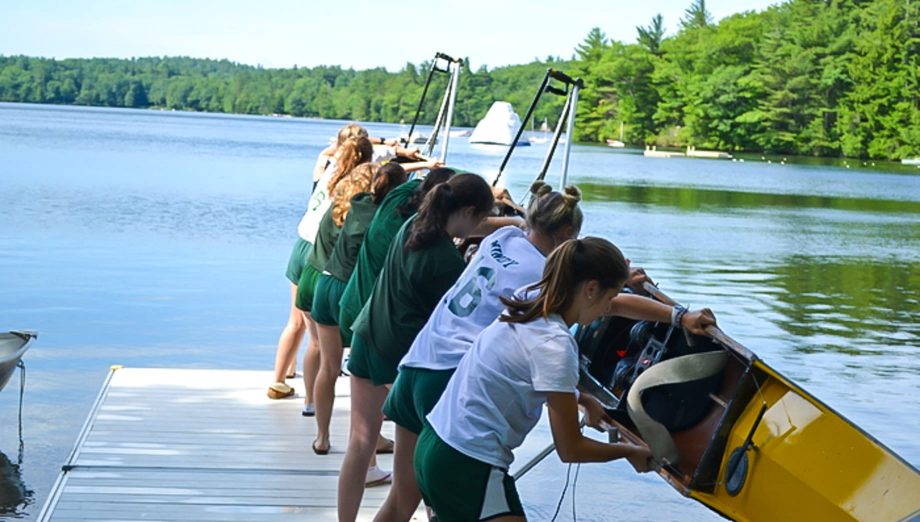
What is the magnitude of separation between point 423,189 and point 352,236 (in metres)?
1.05

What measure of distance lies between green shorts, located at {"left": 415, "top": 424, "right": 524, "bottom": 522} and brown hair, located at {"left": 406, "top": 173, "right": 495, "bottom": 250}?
1036 mm

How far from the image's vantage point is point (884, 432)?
1139cm

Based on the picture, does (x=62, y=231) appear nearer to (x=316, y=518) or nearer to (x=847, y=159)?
(x=316, y=518)

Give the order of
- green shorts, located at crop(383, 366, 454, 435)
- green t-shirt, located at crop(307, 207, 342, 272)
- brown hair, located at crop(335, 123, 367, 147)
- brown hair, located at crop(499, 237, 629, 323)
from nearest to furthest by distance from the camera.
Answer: brown hair, located at crop(499, 237, 629, 323)
green shorts, located at crop(383, 366, 454, 435)
green t-shirt, located at crop(307, 207, 342, 272)
brown hair, located at crop(335, 123, 367, 147)

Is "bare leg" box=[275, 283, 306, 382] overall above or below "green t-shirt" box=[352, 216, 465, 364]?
below

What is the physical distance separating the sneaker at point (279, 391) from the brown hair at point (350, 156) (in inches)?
75.6

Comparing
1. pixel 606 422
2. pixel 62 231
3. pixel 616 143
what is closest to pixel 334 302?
pixel 606 422

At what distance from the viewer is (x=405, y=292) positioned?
16.5 feet

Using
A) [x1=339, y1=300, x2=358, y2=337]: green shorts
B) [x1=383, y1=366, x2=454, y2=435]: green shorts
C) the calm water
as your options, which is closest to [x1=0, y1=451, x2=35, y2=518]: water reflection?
the calm water

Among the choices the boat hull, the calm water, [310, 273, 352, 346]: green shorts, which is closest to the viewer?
the boat hull

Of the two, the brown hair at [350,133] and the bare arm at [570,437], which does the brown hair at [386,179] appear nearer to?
A: the brown hair at [350,133]

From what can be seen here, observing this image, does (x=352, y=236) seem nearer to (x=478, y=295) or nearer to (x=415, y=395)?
(x=415, y=395)

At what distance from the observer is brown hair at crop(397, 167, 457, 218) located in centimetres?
545

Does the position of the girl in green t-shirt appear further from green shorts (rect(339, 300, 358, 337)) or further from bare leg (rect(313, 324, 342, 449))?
bare leg (rect(313, 324, 342, 449))
